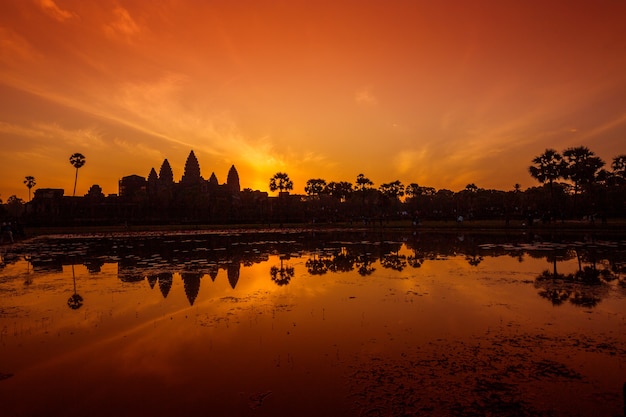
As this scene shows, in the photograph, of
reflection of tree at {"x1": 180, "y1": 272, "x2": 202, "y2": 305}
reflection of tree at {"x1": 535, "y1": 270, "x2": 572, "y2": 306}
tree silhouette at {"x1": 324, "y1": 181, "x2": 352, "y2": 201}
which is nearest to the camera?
reflection of tree at {"x1": 535, "y1": 270, "x2": 572, "y2": 306}

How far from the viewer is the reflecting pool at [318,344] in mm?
6340

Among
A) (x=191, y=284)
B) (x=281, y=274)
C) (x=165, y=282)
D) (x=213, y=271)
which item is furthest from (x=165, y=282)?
(x=281, y=274)

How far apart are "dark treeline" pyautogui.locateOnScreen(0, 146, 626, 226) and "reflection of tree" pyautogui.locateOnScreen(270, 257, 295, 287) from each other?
3887 cm

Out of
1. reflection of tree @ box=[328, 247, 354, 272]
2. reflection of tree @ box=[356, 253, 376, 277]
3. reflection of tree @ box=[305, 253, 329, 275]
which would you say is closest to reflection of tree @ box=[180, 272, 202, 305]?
reflection of tree @ box=[305, 253, 329, 275]

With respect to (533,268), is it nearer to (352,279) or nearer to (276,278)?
(352,279)

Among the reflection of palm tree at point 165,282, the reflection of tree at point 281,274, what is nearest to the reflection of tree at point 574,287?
the reflection of tree at point 281,274

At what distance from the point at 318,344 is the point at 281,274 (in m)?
10.1

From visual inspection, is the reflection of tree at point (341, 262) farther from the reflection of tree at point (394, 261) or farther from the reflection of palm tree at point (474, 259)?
the reflection of palm tree at point (474, 259)

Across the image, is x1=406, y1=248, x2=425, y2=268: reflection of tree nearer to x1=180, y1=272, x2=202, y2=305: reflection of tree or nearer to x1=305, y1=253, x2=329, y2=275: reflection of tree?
x1=305, y1=253, x2=329, y2=275: reflection of tree

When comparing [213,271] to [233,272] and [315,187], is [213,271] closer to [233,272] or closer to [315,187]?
[233,272]

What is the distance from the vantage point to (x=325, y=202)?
6019 inches

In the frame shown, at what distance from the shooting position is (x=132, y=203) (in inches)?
4021

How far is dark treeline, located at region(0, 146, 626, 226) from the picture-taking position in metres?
63.7

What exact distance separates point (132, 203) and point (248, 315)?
333 feet
